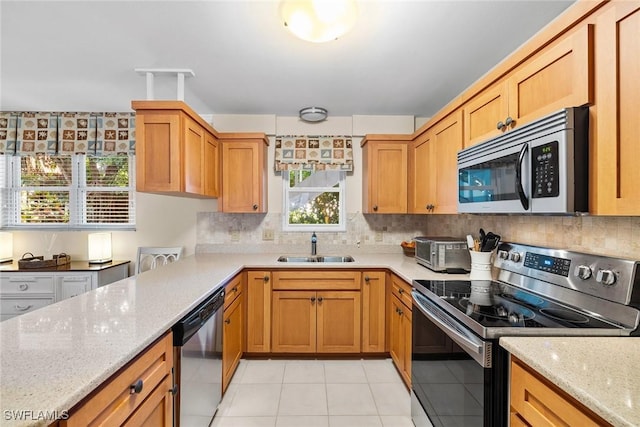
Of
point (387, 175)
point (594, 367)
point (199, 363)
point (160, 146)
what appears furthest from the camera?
point (387, 175)

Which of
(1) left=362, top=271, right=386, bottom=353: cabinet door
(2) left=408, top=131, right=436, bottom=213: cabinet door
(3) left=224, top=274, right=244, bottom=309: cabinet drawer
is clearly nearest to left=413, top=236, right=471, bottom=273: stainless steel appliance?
(2) left=408, top=131, right=436, bottom=213: cabinet door

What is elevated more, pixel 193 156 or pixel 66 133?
pixel 66 133

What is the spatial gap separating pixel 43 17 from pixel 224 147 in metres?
1.53

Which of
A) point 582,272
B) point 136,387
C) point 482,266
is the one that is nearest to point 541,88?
point 582,272

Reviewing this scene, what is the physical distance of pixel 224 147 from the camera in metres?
3.05

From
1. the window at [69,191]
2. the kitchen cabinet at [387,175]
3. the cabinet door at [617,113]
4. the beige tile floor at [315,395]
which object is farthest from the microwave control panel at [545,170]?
the window at [69,191]

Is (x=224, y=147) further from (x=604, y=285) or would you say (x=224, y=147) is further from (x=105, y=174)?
(x=604, y=285)

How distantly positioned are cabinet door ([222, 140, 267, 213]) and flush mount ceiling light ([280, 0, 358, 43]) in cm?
163

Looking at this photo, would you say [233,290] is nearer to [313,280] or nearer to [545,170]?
[313,280]

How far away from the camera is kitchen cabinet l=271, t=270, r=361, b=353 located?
2.67m

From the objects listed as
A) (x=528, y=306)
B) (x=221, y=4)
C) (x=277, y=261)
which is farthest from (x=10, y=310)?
(x=528, y=306)

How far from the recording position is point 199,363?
1.58 m

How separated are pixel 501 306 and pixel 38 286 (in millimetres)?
3983

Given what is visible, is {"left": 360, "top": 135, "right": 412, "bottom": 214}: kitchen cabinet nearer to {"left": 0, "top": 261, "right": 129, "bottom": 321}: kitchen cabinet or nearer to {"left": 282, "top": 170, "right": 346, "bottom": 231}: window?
{"left": 282, "top": 170, "right": 346, "bottom": 231}: window
